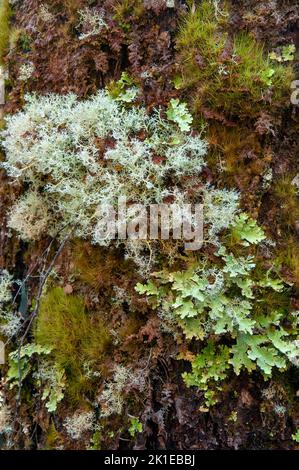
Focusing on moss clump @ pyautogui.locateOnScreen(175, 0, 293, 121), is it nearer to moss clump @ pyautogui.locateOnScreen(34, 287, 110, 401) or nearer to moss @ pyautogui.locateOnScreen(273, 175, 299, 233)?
moss @ pyautogui.locateOnScreen(273, 175, 299, 233)

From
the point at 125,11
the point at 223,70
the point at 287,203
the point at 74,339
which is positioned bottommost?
the point at 74,339

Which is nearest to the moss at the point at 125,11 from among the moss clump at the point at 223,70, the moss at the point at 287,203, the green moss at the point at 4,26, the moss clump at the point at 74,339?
the moss clump at the point at 223,70

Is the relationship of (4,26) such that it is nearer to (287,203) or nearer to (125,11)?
(125,11)

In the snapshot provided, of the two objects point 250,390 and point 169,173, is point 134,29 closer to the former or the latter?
point 169,173

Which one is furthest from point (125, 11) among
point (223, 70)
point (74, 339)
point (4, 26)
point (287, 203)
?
point (74, 339)

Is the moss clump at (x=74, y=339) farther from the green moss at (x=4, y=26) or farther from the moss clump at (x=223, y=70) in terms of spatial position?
the green moss at (x=4, y=26)
